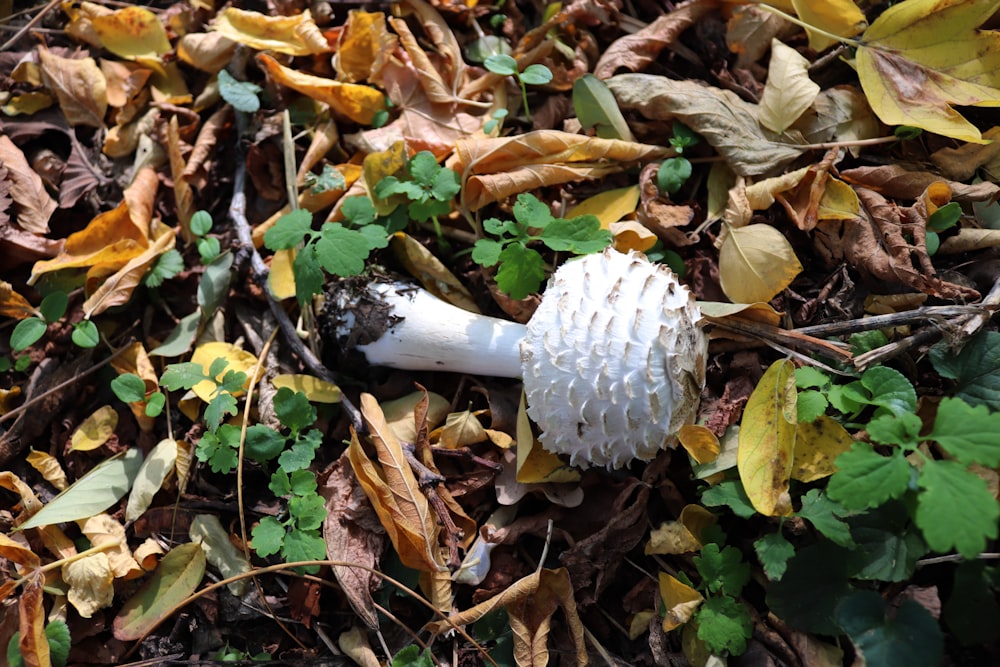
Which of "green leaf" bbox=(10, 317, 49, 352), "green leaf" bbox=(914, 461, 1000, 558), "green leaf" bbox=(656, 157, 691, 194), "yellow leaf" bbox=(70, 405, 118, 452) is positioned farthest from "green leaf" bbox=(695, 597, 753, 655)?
"green leaf" bbox=(10, 317, 49, 352)

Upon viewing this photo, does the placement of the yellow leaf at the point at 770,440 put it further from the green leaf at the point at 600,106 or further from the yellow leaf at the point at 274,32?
the yellow leaf at the point at 274,32

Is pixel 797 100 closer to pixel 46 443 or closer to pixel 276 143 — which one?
pixel 276 143

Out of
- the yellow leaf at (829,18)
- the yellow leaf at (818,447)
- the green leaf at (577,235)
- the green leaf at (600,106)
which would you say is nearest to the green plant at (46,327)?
the green leaf at (577,235)

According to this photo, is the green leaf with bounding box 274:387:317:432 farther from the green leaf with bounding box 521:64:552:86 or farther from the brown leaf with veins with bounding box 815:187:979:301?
the brown leaf with veins with bounding box 815:187:979:301

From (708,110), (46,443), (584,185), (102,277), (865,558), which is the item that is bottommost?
(46,443)

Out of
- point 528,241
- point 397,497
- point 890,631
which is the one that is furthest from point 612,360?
point 890,631

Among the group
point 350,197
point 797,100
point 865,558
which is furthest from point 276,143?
point 865,558

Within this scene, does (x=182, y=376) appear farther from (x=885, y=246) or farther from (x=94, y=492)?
(x=885, y=246)
